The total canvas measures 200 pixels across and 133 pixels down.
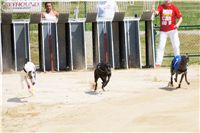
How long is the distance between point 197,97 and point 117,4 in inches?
296

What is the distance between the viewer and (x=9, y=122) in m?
9.09

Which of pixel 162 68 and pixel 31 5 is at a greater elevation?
pixel 31 5

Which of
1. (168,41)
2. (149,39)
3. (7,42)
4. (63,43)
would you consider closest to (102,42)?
(63,43)

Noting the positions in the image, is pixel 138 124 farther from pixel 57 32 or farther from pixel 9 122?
pixel 57 32

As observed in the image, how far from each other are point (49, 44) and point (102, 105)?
239 inches

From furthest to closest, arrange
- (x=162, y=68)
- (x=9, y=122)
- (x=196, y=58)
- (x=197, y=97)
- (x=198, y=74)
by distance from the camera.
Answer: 1. (x=196, y=58)
2. (x=162, y=68)
3. (x=198, y=74)
4. (x=197, y=97)
5. (x=9, y=122)

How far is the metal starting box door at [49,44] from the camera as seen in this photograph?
15.8m

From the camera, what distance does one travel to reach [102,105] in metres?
10.0

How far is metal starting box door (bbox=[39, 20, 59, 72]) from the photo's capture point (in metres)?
15.8

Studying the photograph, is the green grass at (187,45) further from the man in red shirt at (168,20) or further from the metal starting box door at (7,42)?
the metal starting box door at (7,42)

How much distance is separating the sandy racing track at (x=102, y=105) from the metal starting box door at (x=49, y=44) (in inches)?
73.8

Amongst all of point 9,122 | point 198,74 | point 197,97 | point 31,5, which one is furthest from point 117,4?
point 9,122

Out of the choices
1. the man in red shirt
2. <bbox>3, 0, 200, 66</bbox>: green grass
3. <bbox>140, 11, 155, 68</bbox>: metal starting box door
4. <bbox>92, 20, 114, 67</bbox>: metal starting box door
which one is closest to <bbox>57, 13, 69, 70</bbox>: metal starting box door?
<bbox>3, 0, 200, 66</bbox>: green grass

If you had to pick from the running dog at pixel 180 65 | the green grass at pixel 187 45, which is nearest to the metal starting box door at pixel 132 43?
the green grass at pixel 187 45
